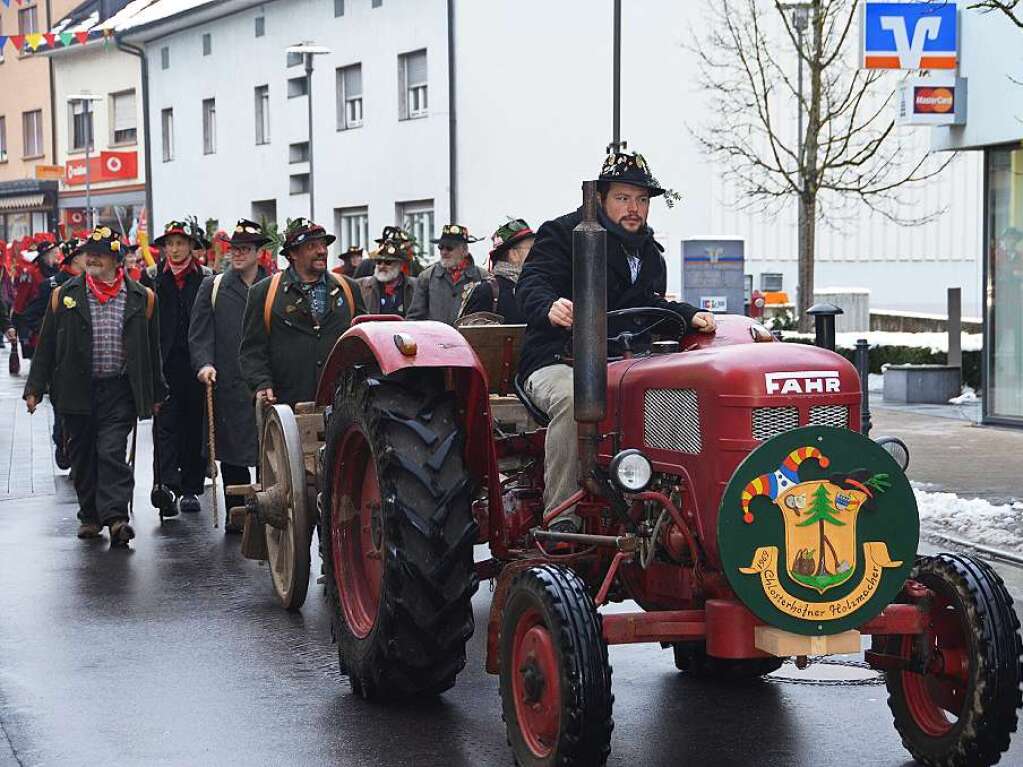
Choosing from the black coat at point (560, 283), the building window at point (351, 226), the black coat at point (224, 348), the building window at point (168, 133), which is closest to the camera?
the black coat at point (560, 283)

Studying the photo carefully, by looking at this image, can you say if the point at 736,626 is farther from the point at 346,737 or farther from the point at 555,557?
the point at 346,737

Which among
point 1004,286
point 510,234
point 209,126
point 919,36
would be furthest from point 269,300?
point 209,126

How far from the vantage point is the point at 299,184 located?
A: 131ft

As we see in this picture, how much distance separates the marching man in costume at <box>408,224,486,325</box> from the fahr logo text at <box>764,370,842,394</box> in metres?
9.27

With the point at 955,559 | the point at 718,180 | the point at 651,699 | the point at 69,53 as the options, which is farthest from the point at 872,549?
the point at 69,53

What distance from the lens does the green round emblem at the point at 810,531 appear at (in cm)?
526

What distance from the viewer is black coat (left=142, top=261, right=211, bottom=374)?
1244cm

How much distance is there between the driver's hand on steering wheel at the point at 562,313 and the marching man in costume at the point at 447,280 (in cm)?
835

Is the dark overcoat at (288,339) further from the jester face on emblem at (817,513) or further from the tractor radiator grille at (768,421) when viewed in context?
the jester face on emblem at (817,513)

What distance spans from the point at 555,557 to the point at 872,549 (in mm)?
1227

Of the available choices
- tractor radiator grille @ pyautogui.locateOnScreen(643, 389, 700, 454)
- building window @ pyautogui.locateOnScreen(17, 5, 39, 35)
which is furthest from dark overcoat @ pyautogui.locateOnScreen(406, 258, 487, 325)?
building window @ pyautogui.locateOnScreen(17, 5, 39, 35)

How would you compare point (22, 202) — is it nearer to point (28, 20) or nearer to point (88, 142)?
point (88, 142)

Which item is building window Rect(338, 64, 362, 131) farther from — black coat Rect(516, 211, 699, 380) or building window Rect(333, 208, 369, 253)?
black coat Rect(516, 211, 699, 380)

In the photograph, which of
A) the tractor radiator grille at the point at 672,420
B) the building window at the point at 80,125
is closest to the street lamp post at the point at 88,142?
the building window at the point at 80,125
